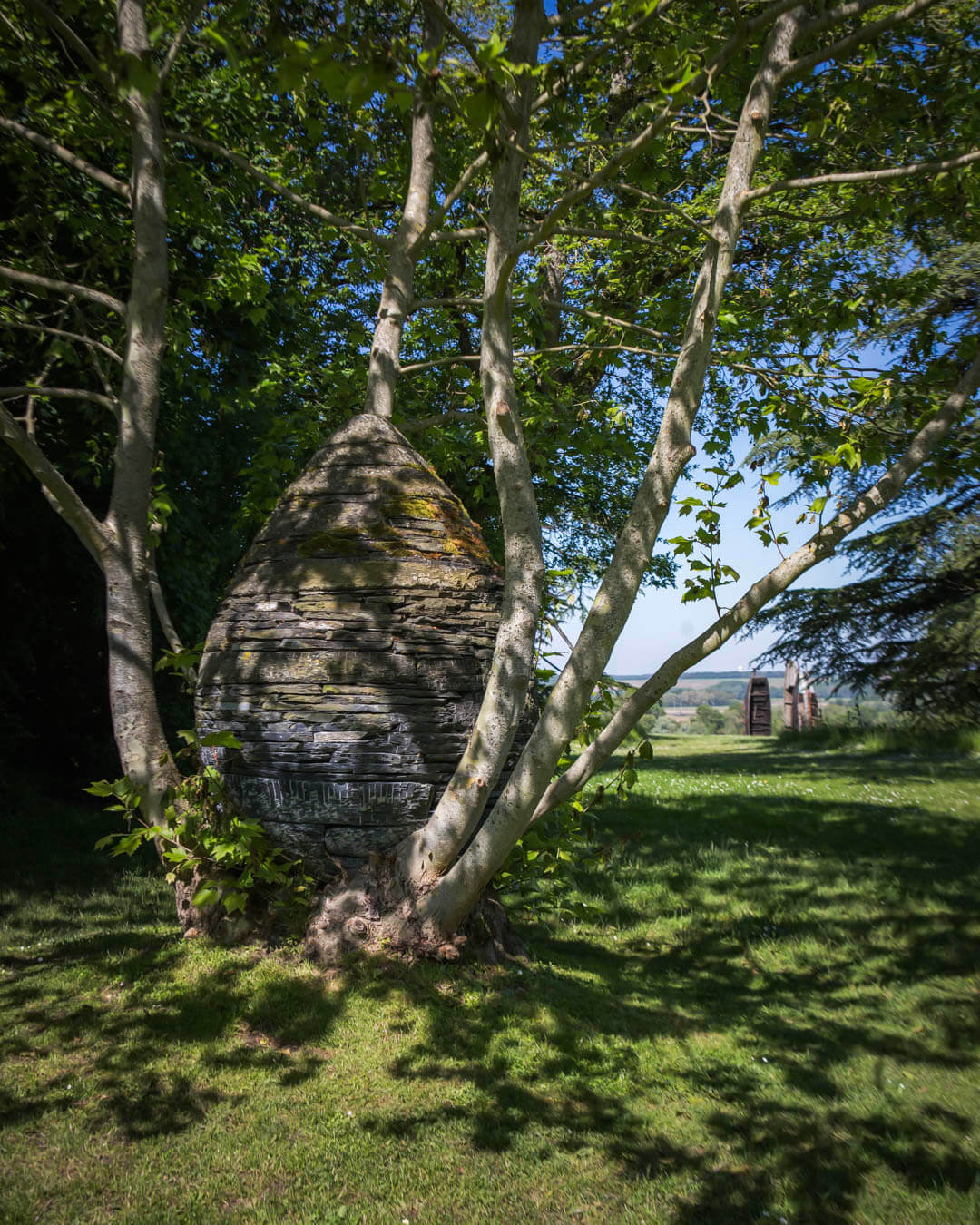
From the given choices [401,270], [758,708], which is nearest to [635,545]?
[401,270]

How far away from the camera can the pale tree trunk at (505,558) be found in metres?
4.50

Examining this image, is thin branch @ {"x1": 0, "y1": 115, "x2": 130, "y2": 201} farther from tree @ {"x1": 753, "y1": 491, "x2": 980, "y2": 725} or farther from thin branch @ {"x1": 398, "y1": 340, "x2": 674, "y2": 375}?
tree @ {"x1": 753, "y1": 491, "x2": 980, "y2": 725}

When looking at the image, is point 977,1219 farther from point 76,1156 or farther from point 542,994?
point 76,1156

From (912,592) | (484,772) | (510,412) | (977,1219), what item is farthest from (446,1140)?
(912,592)

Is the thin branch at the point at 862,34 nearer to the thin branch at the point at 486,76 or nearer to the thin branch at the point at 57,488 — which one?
the thin branch at the point at 486,76

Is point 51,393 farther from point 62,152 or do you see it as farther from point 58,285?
point 62,152

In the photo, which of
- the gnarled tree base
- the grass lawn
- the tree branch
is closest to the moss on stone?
the tree branch

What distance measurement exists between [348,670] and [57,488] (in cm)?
215

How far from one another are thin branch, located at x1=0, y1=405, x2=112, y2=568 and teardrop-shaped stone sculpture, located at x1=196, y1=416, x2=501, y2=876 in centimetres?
89

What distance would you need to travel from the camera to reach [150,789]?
5.14m

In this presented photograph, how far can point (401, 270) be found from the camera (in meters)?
6.20

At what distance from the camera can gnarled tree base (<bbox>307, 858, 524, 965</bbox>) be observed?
15.5 feet

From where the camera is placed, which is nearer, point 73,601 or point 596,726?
point 596,726

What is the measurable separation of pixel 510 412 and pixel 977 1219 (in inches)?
168
